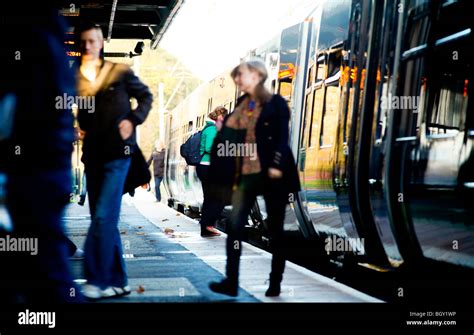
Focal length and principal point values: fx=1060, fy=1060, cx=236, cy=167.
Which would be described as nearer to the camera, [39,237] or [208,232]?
[39,237]

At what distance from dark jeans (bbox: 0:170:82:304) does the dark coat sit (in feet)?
3.24

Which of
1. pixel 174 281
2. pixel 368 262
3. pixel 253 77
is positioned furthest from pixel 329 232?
pixel 253 77

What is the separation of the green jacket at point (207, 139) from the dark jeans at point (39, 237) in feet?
7.85

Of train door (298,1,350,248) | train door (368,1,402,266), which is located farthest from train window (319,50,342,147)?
train door (368,1,402,266)

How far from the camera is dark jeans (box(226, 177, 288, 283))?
6.92m

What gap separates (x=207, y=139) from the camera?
30.1 ft

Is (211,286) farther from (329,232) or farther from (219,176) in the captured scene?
(329,232)

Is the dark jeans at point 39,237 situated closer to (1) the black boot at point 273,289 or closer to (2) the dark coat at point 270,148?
(2) the dark coat at point 270,148

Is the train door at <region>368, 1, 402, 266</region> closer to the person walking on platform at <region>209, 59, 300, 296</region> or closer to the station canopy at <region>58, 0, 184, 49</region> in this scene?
the person walking on platform at <region>209, 59, 300, 296</region>

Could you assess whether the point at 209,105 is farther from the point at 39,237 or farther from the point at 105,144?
the point at 39,237

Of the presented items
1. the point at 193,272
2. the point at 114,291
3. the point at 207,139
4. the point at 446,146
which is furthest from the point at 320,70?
the point at 114,291

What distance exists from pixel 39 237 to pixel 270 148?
1552mm

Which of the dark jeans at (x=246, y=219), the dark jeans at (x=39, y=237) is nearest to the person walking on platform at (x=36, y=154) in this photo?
the dark jeans at (x=39, y=237)

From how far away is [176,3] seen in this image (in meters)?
10.7
